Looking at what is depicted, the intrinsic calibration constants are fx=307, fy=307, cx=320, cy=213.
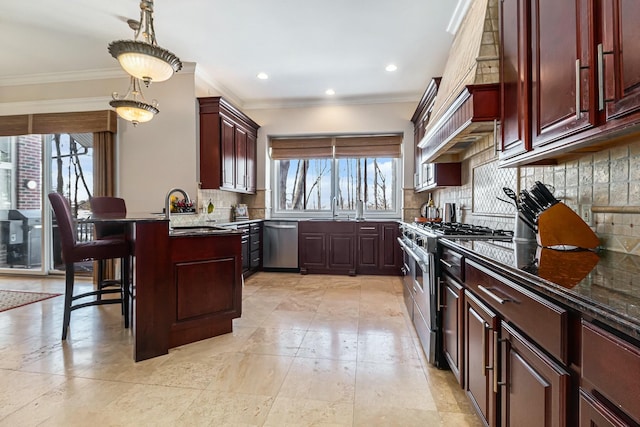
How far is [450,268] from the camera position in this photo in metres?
1.84

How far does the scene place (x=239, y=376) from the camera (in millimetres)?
1984

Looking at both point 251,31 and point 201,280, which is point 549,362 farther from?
point 251,31

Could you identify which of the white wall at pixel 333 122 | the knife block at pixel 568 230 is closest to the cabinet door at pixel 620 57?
the knife block at pixel 568 230

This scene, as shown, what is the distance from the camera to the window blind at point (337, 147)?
5.28 metres

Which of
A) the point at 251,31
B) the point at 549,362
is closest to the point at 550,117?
the point at 549,362

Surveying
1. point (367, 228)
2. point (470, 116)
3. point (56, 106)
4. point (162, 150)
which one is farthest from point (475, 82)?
point (56, 106)

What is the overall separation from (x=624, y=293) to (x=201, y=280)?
7.99 ft

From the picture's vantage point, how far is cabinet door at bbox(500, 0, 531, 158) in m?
1.55

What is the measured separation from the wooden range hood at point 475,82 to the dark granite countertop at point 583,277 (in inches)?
36.7

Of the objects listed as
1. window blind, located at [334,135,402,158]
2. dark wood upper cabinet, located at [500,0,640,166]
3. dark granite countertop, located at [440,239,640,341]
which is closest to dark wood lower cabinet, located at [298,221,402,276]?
window blind, located at [334,135,402,158]

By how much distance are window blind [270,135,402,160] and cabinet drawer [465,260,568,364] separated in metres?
4.12

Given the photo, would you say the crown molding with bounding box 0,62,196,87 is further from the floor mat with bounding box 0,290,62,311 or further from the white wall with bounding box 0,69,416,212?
the floor mat with bounding box 0,290,62,311

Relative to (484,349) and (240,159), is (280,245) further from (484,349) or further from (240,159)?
(484,349)

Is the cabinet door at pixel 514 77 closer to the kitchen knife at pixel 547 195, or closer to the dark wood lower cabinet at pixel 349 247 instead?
the kitchen knife at pixel 547 195
